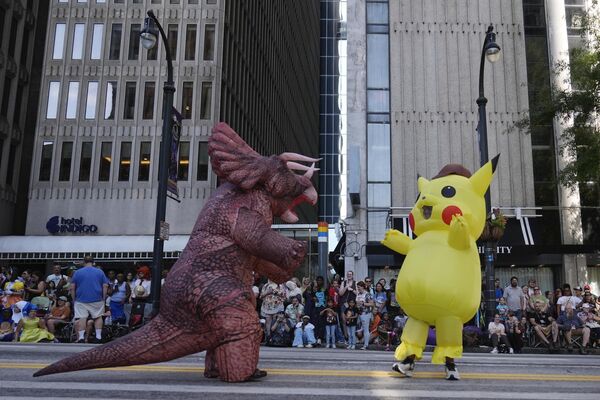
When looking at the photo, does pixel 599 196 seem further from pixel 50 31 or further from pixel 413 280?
pixel 50 31

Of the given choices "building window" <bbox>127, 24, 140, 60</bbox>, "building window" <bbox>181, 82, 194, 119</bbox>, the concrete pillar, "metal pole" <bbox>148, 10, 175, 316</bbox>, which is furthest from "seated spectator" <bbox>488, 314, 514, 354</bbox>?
"building window" <bbox>127, 24, 140, 60</bbox>

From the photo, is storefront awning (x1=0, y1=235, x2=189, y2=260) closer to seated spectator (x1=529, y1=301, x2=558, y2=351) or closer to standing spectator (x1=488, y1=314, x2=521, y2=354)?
seated spectator (x1=529, y1=301, x2=558, y2=351)

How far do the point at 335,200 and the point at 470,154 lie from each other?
147ft

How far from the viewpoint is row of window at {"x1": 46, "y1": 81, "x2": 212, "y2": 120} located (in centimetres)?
3003

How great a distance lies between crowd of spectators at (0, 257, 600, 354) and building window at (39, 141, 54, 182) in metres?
16.5

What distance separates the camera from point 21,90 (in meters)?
30.3

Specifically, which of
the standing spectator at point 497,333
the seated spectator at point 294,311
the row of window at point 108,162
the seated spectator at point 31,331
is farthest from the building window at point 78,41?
the standing spectator at point 497,333

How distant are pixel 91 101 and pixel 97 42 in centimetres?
339

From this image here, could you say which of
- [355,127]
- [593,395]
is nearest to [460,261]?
[593,395]

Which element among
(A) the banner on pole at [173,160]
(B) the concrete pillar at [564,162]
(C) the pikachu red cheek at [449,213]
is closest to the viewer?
(C) the pikachu red cheek at [449,213]

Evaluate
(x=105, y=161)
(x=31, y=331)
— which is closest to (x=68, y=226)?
(x=105, y=161)

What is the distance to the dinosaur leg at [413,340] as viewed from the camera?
5.96 meters

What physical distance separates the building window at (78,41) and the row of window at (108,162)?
490 cm

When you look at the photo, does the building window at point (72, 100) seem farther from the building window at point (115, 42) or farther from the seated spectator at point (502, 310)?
the seated spectator at point (502, 310)
